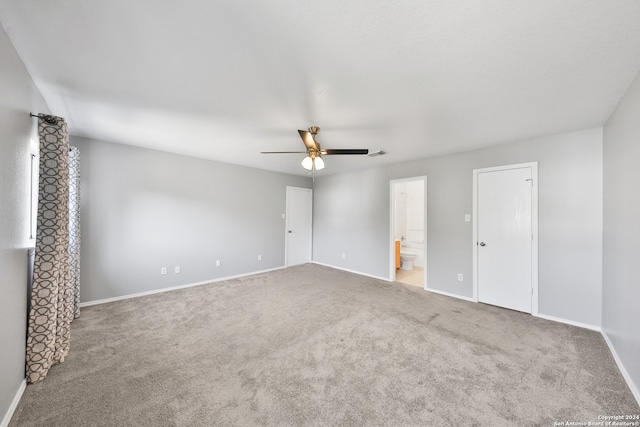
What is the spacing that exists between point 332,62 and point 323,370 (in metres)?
2.45

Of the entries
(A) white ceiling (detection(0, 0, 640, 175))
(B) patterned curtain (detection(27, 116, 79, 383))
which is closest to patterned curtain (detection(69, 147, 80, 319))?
(A) white ceiling (detection(0, 0, 640, 175))

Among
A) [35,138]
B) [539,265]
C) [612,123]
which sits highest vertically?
[612,123]

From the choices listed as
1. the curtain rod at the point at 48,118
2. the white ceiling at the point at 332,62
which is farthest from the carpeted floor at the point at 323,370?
the white ceiling at the point at 332,62

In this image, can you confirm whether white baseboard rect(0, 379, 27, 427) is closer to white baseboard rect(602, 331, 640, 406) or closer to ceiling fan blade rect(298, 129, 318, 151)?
ceiling fan blade rect(298, 129, 318, 151)

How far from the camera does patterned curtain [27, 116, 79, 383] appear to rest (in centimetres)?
184

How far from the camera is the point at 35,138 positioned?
6.73 feet

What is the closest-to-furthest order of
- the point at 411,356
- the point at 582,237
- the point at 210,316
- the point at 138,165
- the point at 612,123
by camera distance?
the point at 411,356 < the point at 612,123 < the point at 582,237 < the point at 210,316 < the point at 138,165

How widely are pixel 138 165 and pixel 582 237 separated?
244 inches

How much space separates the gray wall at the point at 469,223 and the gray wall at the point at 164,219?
71.0 inches

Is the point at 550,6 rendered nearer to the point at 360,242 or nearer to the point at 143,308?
the point at 360,242

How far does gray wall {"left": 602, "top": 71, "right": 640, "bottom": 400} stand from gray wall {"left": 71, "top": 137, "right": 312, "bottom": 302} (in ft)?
16.8

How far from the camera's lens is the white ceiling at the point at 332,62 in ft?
4.09

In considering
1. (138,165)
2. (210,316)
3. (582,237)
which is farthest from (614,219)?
(138,165)

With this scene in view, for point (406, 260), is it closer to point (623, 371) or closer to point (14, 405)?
point (623, 371)
